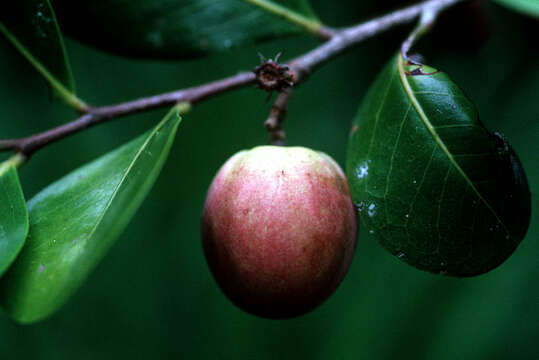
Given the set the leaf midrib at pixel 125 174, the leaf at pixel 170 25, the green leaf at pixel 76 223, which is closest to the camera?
the green leaf at pixel 76 223

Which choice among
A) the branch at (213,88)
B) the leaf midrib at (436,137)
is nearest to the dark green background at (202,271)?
the branch at (213,88)

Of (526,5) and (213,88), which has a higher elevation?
(526,5)

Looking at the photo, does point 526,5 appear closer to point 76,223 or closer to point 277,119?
point 277,119

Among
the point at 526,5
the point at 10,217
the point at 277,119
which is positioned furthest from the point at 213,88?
the point at 526,5

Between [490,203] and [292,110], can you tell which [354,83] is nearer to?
[292,110]

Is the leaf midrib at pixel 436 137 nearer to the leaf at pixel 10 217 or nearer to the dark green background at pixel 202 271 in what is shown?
the leaf at pixel 10 217

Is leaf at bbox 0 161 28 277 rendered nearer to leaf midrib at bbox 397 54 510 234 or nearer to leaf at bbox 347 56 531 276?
leaf at bbox 347 56 531 276

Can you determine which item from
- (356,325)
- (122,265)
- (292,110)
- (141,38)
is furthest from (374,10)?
(122,265)
